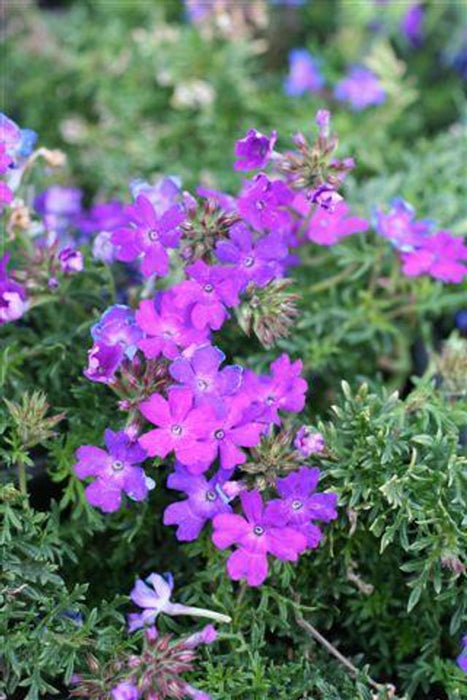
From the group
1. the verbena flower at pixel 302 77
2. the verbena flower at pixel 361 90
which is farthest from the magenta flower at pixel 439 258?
the verbena flower at pixel 302 77

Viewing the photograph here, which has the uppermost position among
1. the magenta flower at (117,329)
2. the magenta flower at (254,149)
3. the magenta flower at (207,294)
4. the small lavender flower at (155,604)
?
the magenta flower at (254,149)

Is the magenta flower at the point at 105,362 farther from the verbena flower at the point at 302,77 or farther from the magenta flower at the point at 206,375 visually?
the verbena flower at the point at 302,77


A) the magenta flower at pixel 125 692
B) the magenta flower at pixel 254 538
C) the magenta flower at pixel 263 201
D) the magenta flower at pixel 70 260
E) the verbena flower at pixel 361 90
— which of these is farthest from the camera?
the verbena flower at pixel 361 90

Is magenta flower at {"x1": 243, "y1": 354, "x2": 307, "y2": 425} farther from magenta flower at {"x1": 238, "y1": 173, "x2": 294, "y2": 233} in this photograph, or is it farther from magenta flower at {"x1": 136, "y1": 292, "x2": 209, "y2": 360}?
magenta flower at {"x1": 238, "y1": 173, "x2": 294, "y2": 233}

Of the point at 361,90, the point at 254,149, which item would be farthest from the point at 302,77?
the point at 254,149

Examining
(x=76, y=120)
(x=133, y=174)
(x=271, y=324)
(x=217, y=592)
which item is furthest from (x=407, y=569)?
(x=76, y=120)

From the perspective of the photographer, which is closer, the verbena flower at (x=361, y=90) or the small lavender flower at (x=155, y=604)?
the small lavender flower at (x=155, y=604)
